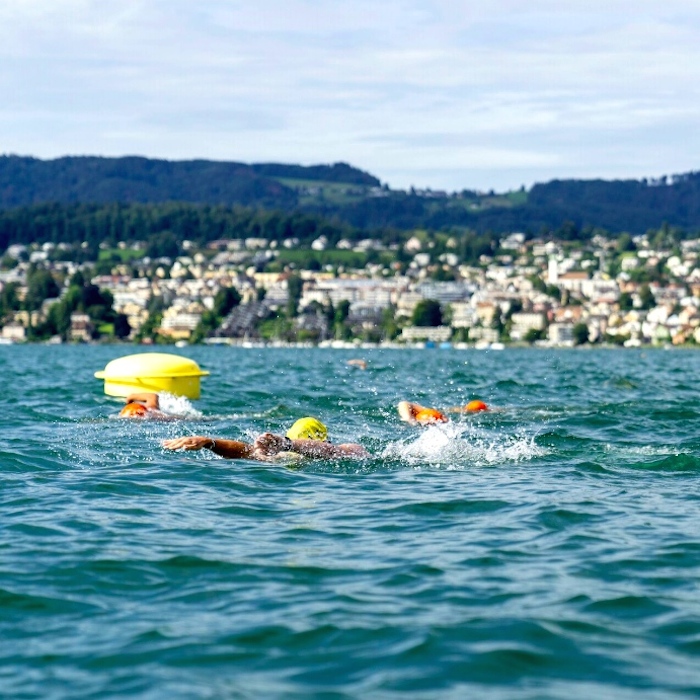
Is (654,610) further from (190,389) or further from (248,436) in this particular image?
(190,389)

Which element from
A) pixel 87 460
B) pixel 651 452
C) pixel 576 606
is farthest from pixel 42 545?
pixel 651 452

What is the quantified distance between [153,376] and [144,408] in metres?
5.12

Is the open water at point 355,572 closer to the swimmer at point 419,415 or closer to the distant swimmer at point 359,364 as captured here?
the swimmer at point 419,415

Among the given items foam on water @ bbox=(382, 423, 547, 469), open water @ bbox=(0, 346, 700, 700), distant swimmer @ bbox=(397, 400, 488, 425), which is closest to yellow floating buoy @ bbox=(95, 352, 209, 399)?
distant swimmer @ bbox=(397, 400, 488, 425)

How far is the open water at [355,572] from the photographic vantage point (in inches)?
352

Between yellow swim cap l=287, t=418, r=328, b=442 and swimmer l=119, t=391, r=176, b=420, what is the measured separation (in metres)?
6.63

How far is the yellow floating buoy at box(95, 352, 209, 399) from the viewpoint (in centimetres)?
3053

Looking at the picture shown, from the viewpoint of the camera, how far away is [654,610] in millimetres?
10375

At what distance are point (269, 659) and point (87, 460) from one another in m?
9.99

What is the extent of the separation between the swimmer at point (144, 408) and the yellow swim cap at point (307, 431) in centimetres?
663

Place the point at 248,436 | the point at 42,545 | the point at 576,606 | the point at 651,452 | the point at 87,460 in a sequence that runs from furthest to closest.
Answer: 1. the point at 248,436
2. the point at 651,452
3. the point at 87,460
4. the point at 42,545
5. the point at 576,606

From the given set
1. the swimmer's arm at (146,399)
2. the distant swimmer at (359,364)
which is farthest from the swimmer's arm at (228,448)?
the distant swimmer at (359,364)

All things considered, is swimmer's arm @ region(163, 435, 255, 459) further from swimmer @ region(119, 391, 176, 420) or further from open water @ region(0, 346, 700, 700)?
swimmer @ region(119, 391, 176, 420)

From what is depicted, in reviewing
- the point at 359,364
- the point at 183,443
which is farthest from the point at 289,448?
the point at 359,364
